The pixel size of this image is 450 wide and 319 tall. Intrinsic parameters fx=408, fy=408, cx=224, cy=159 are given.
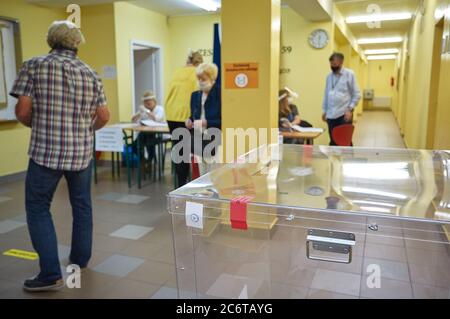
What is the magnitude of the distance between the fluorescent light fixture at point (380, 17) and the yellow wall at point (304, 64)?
2.11 metres

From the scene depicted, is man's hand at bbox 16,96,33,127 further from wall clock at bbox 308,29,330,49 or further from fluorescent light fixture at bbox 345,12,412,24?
fluorescent light fixture at bbox 345,12,412,24

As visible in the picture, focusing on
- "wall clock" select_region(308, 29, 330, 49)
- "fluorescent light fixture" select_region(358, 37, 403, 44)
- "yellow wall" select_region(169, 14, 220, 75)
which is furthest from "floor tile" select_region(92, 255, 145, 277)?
"fluorescent light fixture" select_region(358, 37, 403, 44)

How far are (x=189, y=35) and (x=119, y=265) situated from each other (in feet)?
17.6

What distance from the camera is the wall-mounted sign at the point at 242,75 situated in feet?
10.9

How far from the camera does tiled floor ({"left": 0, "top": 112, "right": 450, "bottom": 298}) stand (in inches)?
76.9

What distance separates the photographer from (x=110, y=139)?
500 centimetres

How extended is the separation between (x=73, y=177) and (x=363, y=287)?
1697mm

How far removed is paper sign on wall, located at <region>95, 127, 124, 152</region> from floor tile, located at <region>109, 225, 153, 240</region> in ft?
5.36

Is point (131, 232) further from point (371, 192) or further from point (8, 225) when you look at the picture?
point (371, 192)

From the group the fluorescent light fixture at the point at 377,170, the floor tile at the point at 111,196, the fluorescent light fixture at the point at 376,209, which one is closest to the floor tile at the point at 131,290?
the fluorescent light fixture at the point at 377,170

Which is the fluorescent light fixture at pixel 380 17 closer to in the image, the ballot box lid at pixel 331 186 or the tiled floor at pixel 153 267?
the tiled floor at pixel 153 267

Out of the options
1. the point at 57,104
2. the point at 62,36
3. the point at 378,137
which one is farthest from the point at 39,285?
the point at 378,137

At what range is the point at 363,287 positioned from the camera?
1851 millimetres
